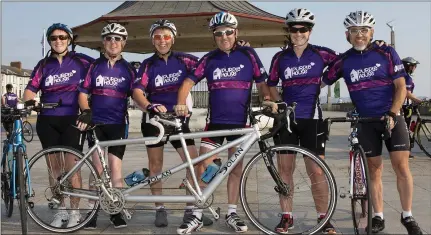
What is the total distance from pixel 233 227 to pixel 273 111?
133 centimetres

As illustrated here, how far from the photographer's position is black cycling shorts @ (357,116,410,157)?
454 cm

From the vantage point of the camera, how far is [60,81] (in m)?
5.14

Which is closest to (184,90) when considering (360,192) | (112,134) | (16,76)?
(112,134)

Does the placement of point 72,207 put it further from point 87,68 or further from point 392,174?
point 392,174

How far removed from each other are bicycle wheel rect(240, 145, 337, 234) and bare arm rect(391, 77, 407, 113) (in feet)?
3.02

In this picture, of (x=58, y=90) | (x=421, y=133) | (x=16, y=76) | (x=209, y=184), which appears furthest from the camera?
(x=16, y=76)

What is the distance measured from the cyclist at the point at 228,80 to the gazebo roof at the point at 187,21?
37.0 ft

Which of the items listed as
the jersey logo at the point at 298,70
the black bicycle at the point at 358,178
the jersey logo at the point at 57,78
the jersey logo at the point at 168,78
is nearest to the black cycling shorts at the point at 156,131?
the jersey logo at the point at 168,78

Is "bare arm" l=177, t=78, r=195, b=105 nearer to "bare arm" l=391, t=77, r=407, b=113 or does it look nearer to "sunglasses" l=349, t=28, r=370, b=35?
"sunglasses" l=349, t=28, r=370, b=35

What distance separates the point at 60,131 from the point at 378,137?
357cm

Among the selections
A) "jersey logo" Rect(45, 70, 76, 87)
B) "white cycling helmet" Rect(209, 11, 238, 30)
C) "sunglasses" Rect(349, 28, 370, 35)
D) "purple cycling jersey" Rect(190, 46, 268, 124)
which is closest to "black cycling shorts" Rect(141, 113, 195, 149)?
"purple cycling jersey" Rect(190, 46, 268, 124)

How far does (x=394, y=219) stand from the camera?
16.7 feet

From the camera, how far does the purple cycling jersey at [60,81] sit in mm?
5156

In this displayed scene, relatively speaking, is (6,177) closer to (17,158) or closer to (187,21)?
(17,158)
